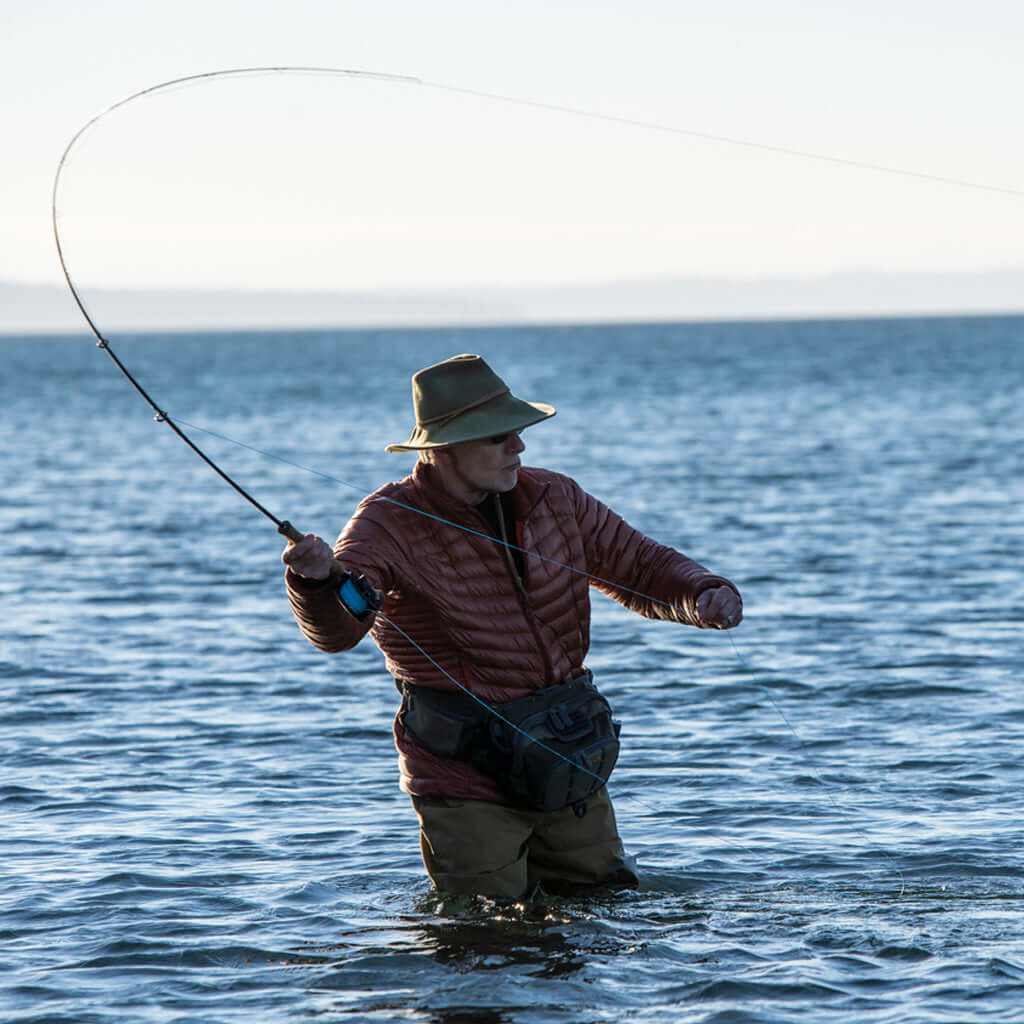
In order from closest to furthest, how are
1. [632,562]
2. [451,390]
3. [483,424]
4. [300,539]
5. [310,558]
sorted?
[310,558], [300,539], [483,424], [451,390], [632,562]

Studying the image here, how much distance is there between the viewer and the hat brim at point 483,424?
5027mm

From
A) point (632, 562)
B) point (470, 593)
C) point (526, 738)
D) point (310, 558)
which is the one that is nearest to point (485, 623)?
point (470, 593)

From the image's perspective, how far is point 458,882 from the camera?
533 centimetres

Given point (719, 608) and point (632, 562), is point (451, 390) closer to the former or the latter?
point (632, 562)

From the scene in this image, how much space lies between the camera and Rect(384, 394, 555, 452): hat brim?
503 cm

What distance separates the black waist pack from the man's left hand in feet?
1.58

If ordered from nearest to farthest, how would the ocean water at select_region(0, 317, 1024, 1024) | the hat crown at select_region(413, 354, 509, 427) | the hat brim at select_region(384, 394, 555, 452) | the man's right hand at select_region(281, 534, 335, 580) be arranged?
1. the man's right hand at select_region(281, 534, 335, 580)
2. the hat brim at select_region(384, 394, 555, 452)
3. the hat crown at select_region(413, 354, 509, 427)
4. the ocean water at select_region(0, 317, 1024, 1024)

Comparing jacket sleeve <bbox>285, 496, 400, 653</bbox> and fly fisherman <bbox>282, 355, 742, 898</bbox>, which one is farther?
fly fisherman <bbox>282, 355, 742, 898</bbox>

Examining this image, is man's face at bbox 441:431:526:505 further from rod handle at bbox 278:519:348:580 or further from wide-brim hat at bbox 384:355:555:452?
rod handle at bbox 278:519:348:580

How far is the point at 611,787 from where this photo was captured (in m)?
7.90

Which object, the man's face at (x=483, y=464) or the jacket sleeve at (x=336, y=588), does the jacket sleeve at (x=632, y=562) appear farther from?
the jacket sleeve at (x=336, y=588)

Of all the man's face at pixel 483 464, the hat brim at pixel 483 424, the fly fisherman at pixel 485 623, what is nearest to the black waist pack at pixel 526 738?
the fly fisherman at pixel 485 623

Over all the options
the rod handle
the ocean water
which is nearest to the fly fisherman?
the rod handle

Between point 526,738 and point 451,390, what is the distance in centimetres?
112
